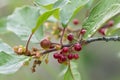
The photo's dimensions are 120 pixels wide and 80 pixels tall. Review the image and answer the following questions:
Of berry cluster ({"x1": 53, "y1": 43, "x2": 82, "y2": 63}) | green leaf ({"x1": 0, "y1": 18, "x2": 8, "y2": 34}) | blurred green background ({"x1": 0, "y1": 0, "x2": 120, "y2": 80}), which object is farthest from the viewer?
blurred green background ({"x1": 0, "y1": 0, "x2": 120, "y2": 80})

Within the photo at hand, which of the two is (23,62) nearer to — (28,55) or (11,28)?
(28,55)

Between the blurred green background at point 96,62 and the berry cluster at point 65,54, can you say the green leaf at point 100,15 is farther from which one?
the blurred green background at point 96,62

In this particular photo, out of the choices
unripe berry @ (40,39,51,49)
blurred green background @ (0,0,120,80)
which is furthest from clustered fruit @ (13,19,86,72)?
blurred green background @ (0,0,120,80)

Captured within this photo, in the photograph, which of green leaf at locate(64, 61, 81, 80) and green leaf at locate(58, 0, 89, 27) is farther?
green leaf at locate(64, 61, 81, 80)

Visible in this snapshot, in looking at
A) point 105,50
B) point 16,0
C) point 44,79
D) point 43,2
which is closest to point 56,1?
point 43,2

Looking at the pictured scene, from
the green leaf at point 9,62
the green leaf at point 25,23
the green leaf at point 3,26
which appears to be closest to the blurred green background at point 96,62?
the green leaf at point 3,26

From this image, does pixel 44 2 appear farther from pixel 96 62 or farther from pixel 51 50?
pixel 96 62

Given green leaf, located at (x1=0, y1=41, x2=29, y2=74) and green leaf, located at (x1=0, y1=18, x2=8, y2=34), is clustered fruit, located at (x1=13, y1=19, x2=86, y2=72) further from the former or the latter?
green leaf, located at (x1=0, y1=18, x2=8, y2=34)

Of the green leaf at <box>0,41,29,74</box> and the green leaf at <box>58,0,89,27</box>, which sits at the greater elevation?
the green leaf at <box>58,0,89,27</box>
